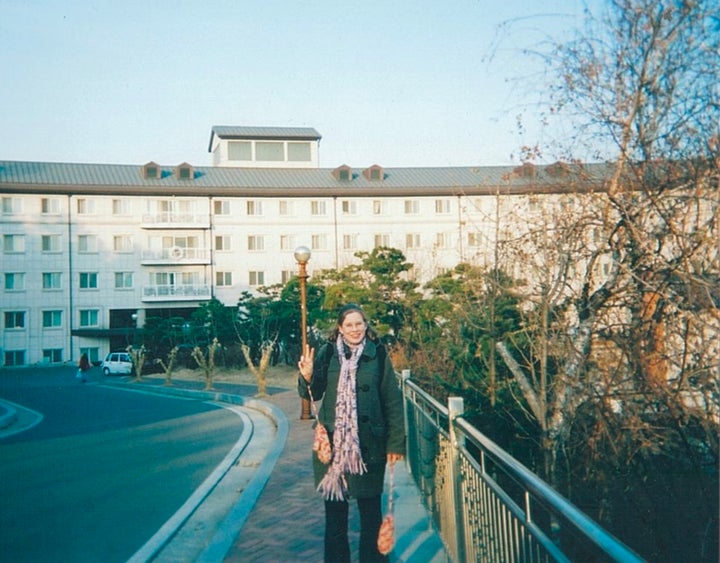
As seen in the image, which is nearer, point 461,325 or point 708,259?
point 708,259

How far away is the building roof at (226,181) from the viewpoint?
46.0 metres

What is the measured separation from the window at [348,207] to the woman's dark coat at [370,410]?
153ft

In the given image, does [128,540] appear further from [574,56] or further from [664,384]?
[574,56]

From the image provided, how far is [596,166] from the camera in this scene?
22.3 ft

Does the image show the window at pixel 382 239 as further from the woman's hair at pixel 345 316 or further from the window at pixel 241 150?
the woman's hair at pixel 345 316

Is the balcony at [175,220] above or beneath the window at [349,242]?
above

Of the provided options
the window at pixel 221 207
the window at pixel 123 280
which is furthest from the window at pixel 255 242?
the window at pixel 123 280

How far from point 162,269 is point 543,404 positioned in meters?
45.0

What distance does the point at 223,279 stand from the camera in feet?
163

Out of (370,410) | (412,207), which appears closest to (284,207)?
(412,207)

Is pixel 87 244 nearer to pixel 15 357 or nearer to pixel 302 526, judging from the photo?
pixel 15 357

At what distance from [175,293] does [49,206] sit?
1032cm

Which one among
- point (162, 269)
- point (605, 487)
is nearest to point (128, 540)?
point (605, 487)

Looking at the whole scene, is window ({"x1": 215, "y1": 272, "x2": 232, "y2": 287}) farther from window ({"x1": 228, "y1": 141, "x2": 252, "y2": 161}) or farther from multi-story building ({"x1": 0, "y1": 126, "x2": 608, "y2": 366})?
window ({"x1": 228, "y1": 141, "x2": 252, "y2": 161})
